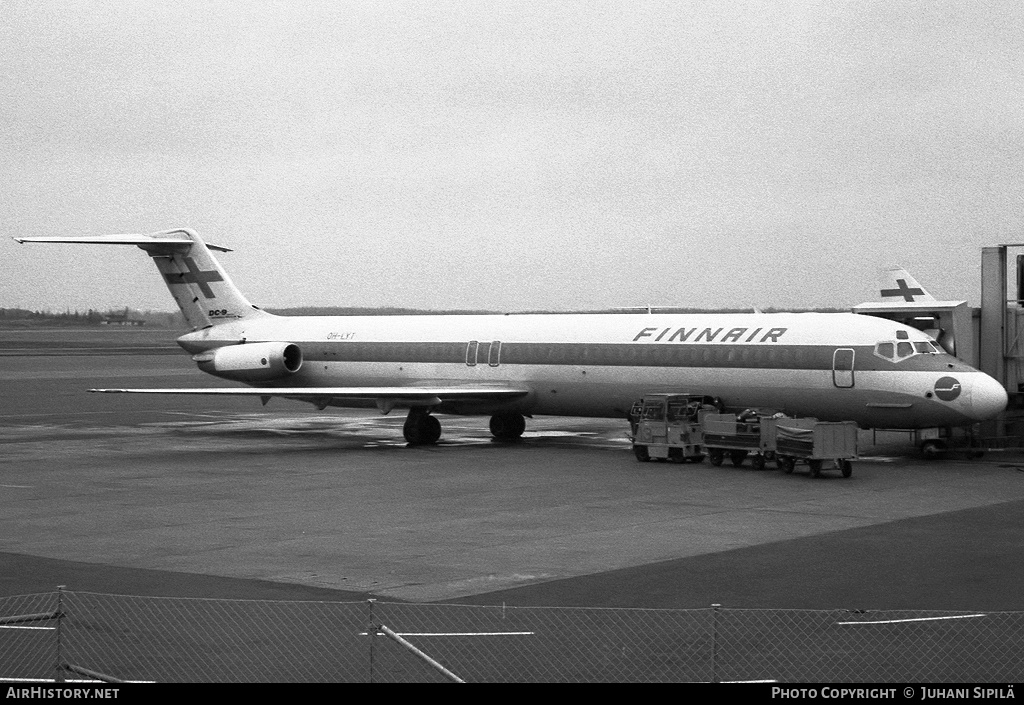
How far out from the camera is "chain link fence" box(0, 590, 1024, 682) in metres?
11.1

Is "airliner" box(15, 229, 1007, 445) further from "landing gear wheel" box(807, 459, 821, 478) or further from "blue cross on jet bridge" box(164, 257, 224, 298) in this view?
"landing gear wheel" box(807, 459, 821, 478)

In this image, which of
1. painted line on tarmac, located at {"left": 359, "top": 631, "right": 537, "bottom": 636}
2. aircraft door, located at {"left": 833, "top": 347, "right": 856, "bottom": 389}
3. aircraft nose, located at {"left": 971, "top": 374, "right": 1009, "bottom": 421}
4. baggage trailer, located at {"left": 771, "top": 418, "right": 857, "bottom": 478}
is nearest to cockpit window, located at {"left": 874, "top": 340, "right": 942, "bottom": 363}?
aircraft door, located at {"left": 833, "top": 347, "right": 856, "bottom": 389}

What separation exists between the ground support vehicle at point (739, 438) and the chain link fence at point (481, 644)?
1430 centimetres

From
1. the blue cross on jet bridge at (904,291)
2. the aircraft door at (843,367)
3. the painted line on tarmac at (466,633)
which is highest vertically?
the blue cross on jet bridge at (904,291)

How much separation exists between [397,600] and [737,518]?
26.8 ft

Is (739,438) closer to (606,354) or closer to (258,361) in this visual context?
(606,354)

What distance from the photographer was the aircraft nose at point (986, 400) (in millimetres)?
27953

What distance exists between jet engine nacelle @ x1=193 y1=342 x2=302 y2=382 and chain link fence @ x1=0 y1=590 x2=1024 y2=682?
2433 centimetres

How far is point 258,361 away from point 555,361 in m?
10.0

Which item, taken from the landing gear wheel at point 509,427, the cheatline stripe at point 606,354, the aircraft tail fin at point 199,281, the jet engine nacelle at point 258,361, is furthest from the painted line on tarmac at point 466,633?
the aircraft tail fin at point 199,281

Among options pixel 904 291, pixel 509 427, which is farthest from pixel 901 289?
pixel 509 427

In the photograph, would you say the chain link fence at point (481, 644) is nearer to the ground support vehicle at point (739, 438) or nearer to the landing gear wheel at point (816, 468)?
the landing gear wheel at point (816, 468)
